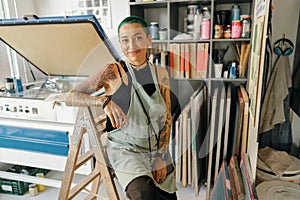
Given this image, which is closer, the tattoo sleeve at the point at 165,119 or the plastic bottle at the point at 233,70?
the tattoo sleeve at the point at 165,119

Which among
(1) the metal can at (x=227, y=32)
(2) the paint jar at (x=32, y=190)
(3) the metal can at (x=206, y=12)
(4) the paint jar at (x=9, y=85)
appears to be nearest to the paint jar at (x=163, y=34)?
(3) the metal can at (x=206, y=12)

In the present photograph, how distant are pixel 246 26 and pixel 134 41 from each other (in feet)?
4.26

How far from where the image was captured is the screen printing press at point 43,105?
1.64 m

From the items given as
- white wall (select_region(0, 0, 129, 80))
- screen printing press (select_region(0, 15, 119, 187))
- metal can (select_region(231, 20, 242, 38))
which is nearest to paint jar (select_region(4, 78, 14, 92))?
screen printing press (select_region(0, 15, 119, 187))

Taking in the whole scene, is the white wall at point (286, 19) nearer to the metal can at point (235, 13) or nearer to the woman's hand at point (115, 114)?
the metal can at point (235, 13)

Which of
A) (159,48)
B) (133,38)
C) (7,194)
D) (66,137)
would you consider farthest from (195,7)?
(7,194)

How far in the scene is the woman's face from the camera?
0.94 m

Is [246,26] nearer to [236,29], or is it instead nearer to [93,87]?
[236,29]

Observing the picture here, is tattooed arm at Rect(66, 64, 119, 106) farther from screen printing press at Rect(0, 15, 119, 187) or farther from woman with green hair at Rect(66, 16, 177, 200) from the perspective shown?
screen printing press at Rect(0, 15, 119, 187)

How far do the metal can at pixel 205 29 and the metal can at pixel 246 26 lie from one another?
0.27 m

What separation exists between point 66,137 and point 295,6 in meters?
2.02

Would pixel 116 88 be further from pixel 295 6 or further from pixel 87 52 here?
pixel 295 6

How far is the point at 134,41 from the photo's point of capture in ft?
3.14

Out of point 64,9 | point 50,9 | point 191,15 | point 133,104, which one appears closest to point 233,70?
point 191,15
